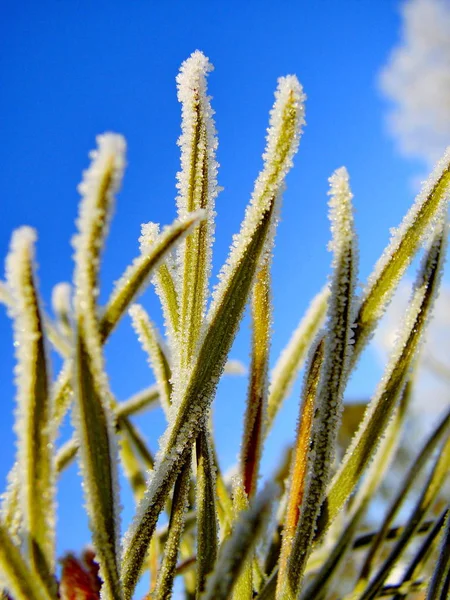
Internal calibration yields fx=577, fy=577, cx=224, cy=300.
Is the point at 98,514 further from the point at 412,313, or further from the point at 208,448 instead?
the point at 412,313

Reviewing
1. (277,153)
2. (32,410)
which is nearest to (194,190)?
(277,153)

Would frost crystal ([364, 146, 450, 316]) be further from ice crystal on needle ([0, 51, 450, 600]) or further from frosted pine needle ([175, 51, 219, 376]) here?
frosted pine needle ([175, 51, 219, 376])

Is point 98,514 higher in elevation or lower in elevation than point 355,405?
lower

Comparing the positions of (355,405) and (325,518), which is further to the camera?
(355,405)

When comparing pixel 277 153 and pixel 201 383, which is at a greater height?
pixel 277 153

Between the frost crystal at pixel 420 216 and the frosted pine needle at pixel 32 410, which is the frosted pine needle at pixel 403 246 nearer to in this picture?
the frost crystal at pixel 420 216

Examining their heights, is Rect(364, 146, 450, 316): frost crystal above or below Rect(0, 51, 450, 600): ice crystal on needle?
above

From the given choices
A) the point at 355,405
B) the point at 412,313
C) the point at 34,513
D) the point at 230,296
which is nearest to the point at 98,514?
the point at 34,513

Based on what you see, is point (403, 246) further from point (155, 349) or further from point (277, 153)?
point (155, 349)

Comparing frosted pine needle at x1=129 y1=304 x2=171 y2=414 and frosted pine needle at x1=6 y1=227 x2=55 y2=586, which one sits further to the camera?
frosted pine needle at x1=129 y1=304 x2=171 y2=414

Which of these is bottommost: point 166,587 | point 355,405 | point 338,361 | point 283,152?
point 166,587

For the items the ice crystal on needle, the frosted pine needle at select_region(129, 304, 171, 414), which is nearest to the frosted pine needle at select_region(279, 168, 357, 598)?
the ice crystal on needle
